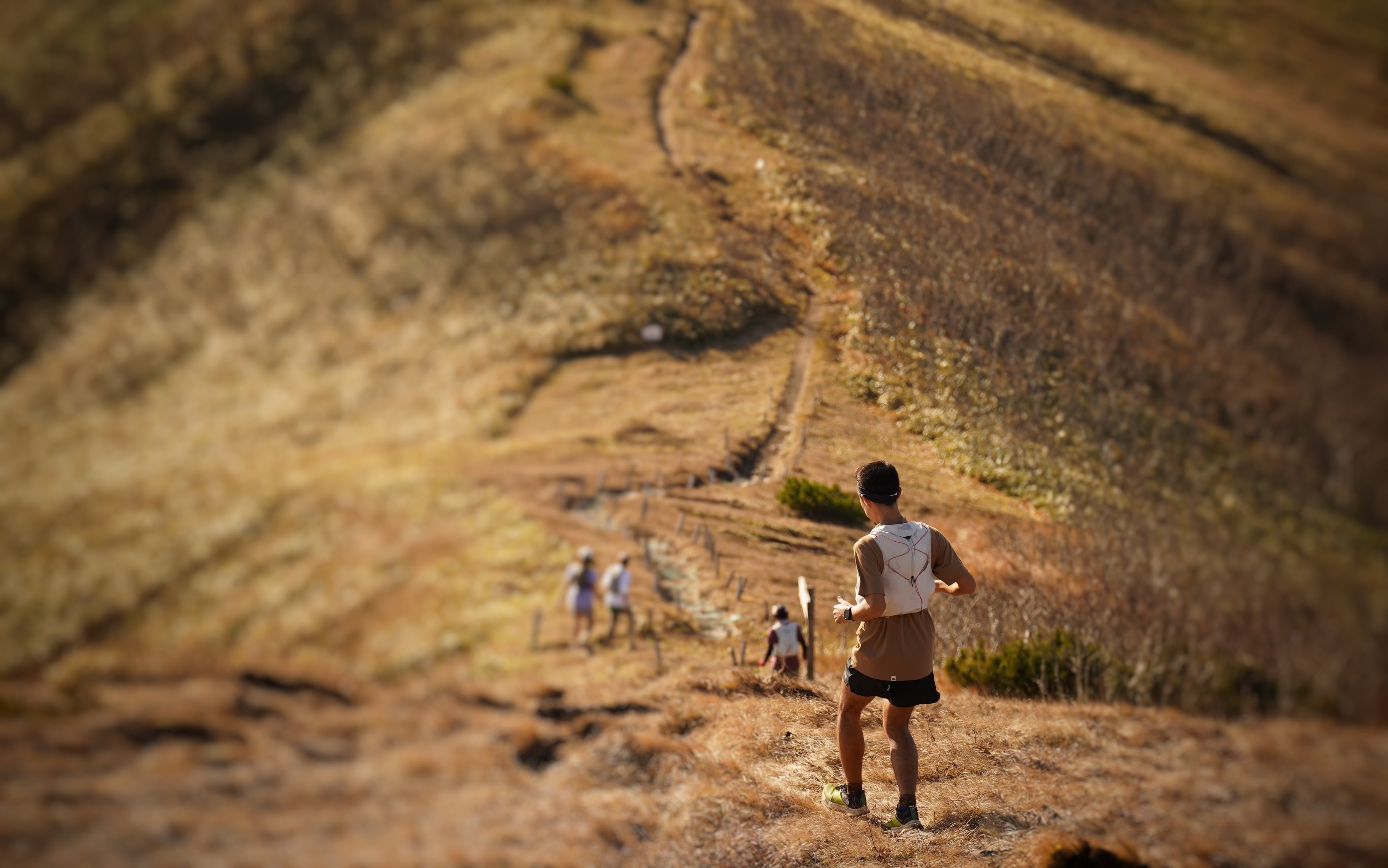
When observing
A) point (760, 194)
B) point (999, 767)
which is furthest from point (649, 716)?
point (760, 194)

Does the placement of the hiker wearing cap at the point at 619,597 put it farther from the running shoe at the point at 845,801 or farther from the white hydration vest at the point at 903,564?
the white hydration vest at the point at 903,564

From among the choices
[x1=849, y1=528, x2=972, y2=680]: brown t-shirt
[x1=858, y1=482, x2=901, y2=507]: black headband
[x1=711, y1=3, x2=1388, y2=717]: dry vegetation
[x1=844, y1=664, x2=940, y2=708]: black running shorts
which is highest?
[x1=711, y1=3, x2=1388, y2=717]: dry vegetation

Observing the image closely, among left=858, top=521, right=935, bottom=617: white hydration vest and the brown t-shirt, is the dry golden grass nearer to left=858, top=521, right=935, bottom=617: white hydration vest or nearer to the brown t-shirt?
the brown t-shirt

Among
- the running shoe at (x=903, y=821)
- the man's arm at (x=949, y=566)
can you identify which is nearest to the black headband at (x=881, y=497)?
the man's arm at (x=949, y=566)

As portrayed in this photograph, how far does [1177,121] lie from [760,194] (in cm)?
292

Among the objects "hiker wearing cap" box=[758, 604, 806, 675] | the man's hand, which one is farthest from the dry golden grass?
the man's hand

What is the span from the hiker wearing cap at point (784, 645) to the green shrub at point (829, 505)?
660mm

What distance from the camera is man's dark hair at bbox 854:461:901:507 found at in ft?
12.4

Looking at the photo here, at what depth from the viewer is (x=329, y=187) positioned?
9383 millimetres

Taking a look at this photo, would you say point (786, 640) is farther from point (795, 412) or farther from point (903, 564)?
point (903, 564)

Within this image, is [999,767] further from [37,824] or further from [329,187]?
[329,187]

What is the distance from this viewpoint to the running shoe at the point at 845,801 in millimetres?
4680

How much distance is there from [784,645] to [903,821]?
4.62ft

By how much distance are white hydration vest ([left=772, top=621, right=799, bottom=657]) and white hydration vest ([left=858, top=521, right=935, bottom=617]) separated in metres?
1.71
